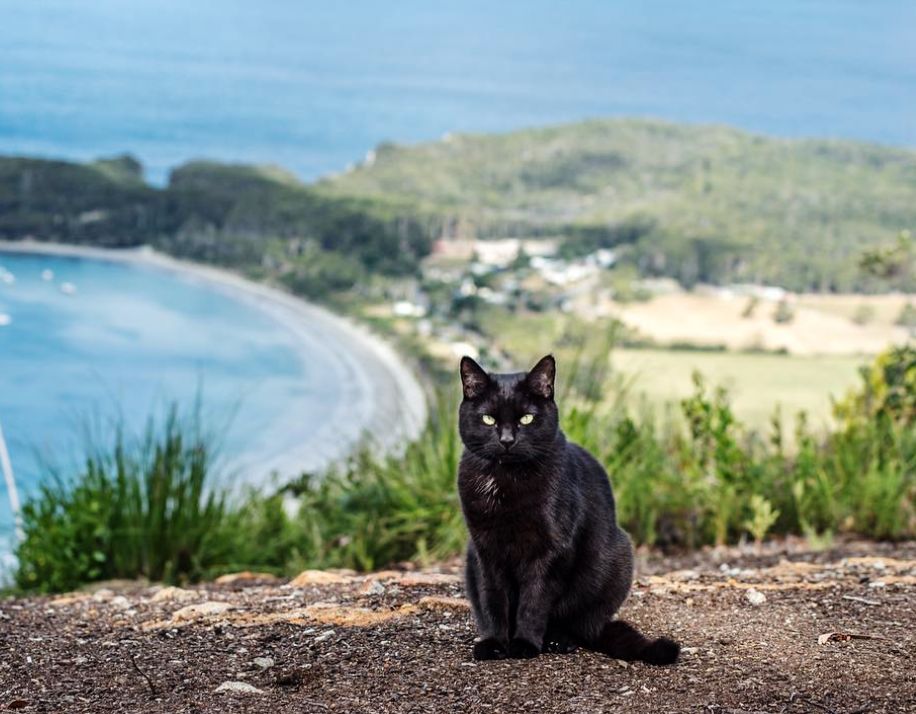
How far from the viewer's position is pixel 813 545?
394cm

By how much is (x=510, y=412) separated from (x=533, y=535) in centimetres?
24

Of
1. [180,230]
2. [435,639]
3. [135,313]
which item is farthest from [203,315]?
[435,639]

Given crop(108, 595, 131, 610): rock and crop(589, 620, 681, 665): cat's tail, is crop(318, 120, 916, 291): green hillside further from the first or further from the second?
crop(589, 620, 681, 665): cat's tail

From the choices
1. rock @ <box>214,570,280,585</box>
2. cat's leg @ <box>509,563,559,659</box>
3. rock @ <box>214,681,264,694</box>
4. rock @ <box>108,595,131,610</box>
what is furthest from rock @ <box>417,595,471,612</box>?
rock @ <box>214,570,280,585</box>

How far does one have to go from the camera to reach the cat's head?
2162 millimetres

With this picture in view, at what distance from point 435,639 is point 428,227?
61.5ft

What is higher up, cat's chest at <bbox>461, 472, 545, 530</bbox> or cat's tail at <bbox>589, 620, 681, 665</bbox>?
cat's chest at <bbox>461, 472, 545, 530</bbox>

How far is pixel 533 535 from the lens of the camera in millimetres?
2225

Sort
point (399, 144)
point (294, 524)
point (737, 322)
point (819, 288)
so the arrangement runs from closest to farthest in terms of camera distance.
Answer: point (294, 524) < point (737, 322) < point (819, 288) < point (399, 144)

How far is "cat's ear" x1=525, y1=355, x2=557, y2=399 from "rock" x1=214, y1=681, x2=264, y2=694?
715 millimetres

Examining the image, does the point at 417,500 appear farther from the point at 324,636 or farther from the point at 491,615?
the point at 491,615

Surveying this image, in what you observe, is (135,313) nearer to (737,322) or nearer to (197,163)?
(197,163)

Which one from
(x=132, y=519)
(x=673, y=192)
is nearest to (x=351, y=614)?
(x=132, y=519)

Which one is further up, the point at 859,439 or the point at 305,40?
the point at 305,40
